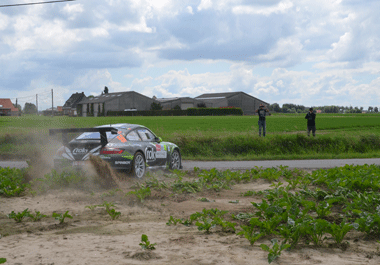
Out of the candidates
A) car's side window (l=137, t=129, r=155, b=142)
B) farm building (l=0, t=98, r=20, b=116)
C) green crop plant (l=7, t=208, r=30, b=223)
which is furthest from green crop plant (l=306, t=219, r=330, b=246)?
farm building (l=0, t=98, r=20, b=116)

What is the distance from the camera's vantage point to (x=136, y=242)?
193 inches

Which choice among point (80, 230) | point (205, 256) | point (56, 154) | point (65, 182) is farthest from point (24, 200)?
point (205, 256)

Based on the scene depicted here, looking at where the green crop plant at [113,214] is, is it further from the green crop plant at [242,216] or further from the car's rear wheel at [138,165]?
the car's rear wheel at [138,165]

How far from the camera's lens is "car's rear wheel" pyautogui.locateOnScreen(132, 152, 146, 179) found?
10.0 metres

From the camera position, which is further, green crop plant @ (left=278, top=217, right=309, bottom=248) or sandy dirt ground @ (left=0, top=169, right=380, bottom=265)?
green crop plant @ (left=278, top=217, right=309, bottom=248)

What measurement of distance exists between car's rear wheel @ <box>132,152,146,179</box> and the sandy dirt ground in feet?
8.38

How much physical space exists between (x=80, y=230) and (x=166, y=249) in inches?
→ 64.6

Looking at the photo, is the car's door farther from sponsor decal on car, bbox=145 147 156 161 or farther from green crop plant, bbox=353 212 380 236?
green crop plant, bbox=353 212 380 236

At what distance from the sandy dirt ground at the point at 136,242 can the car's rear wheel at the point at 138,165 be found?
8.38 feet

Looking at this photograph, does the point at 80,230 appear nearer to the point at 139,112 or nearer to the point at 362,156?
the point at 362,156

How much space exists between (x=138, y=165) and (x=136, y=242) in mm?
5484

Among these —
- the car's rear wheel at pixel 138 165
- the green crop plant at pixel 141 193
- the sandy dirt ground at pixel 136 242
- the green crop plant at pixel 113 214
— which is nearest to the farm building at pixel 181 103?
the car's rear wheel at pixel 138 165

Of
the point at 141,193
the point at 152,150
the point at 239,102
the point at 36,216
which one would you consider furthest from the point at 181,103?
the point at 36,216

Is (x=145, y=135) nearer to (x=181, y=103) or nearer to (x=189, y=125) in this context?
(x=189, y=125)
